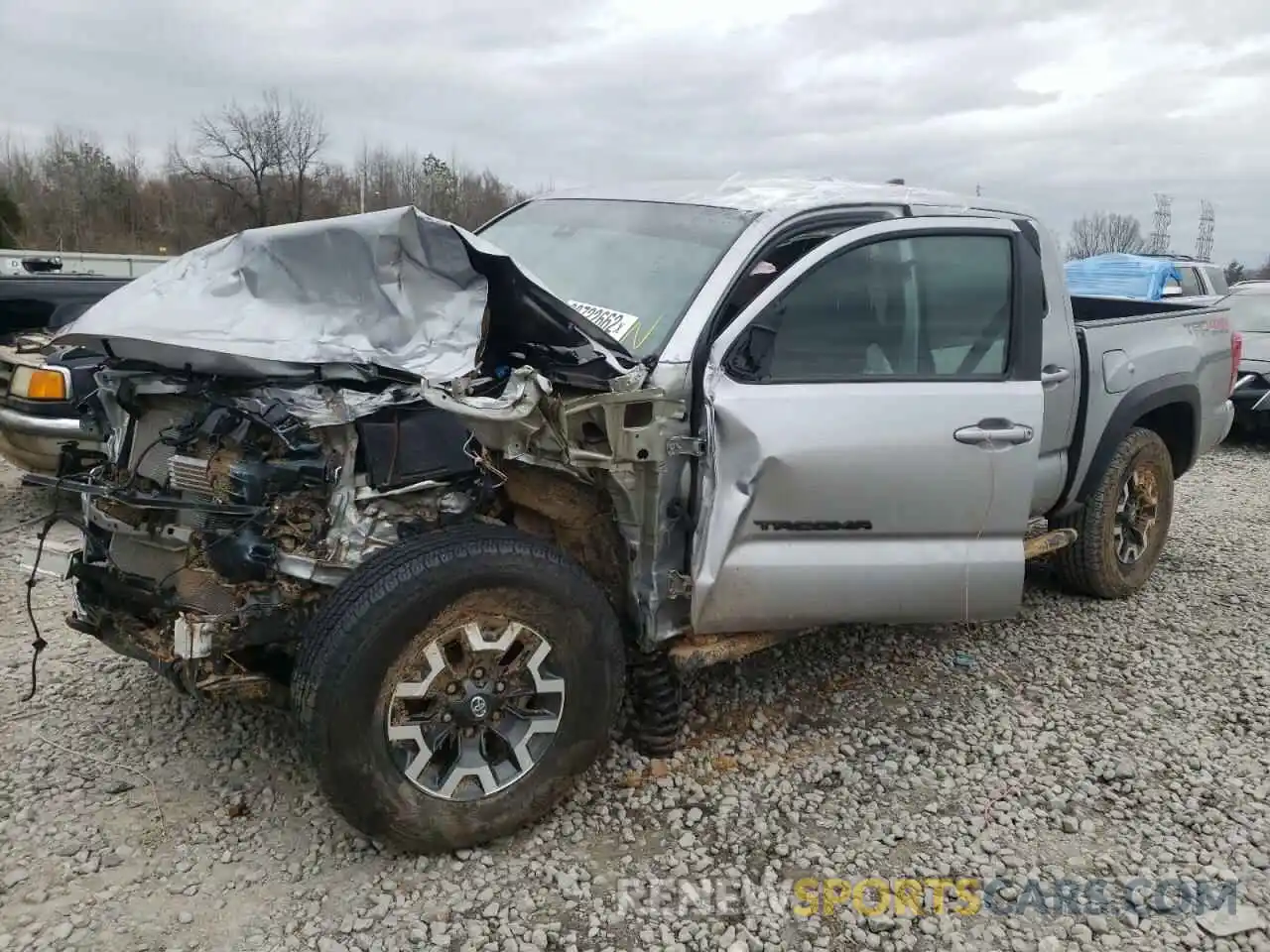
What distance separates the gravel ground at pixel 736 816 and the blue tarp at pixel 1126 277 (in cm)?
1115

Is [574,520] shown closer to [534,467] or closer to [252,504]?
[534,467]

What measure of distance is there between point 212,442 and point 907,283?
2.44 meters

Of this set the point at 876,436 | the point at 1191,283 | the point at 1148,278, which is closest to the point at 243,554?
the point at 876,436

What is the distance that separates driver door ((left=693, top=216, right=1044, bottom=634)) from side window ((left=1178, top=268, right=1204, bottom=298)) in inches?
532

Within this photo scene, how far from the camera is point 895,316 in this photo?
3584 millimetres

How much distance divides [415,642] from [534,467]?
2.27 ft

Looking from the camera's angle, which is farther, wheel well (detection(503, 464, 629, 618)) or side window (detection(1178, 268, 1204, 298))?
side window (detection(1178, 268, 1204, 298))

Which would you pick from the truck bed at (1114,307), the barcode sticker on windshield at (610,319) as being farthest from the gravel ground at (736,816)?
the truck bed at (1114,307)

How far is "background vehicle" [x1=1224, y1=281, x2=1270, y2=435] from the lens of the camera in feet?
34.0

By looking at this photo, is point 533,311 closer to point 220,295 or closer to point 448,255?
point 448,255

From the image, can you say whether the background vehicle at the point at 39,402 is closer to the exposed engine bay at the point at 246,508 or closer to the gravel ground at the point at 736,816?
the gravel ground at the point at 736,816

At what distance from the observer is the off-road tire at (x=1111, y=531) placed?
5043mm

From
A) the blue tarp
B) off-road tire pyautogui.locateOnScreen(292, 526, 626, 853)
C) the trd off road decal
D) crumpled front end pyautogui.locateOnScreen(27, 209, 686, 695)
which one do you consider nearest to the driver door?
the trd off road decal

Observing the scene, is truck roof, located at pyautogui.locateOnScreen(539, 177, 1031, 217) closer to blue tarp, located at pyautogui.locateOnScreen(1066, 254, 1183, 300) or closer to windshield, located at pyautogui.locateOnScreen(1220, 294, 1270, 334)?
windshield, located at pyautogui.locateOnScreen(1220, 294, 1270, 334)
